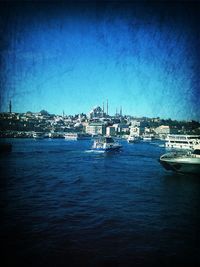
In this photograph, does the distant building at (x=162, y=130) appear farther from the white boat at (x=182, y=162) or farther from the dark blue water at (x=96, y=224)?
→ the white boat at (x=182, y=162)

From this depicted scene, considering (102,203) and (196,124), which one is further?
(102,203)

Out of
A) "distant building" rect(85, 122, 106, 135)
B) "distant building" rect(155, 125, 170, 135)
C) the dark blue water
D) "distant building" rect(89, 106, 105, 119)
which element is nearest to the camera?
the dark blue water

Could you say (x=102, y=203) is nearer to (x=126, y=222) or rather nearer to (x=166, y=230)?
(x=126, y=222)

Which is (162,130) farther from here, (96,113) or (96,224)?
(96,224)

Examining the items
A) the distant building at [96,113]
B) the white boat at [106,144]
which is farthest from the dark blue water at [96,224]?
the white boat at [106,144]

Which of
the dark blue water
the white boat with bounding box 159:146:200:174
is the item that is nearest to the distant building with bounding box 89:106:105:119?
the dark blue water

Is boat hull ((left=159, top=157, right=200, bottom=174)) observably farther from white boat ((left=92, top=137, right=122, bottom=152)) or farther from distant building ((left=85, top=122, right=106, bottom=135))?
white boat ((left=92, top=137, right=122, bottom=152))

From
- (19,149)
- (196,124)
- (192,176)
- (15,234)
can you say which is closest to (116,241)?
(15,234)
